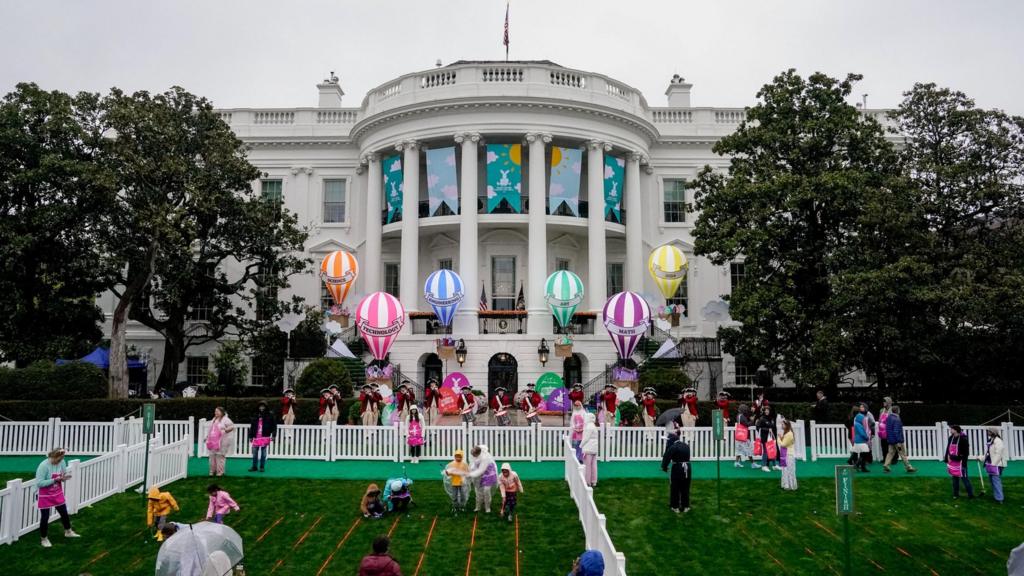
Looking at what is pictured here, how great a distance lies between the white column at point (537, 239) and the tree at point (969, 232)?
1289 cm

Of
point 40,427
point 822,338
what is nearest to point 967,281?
point 822,338

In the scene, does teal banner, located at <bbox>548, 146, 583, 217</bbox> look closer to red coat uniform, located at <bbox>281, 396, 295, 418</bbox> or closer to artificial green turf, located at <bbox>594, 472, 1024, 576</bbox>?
red coat uniform, located at <bbox>281, 396, 295, 418</bbox>

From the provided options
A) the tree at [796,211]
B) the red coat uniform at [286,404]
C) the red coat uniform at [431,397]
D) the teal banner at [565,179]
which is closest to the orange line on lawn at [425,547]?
the red coat uniform at [286,404]

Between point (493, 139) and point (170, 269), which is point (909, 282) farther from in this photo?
point (170, 269)

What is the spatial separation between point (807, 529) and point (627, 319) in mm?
12797

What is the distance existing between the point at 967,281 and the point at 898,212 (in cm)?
260

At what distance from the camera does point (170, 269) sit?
86.8ft

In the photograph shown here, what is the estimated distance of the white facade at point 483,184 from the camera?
96.8 ft

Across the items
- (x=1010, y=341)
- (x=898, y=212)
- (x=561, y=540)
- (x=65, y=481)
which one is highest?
(x=898, y=212)

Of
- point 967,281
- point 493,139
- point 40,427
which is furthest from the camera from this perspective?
point 493,139

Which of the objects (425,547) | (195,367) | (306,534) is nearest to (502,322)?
(195,367)

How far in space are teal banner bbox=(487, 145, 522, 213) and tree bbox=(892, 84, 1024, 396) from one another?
14.1 meters

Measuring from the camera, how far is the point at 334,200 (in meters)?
35.6

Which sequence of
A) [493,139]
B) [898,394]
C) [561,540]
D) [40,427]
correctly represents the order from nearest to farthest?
[561,540], [40,427], [898,394], [493,139]
